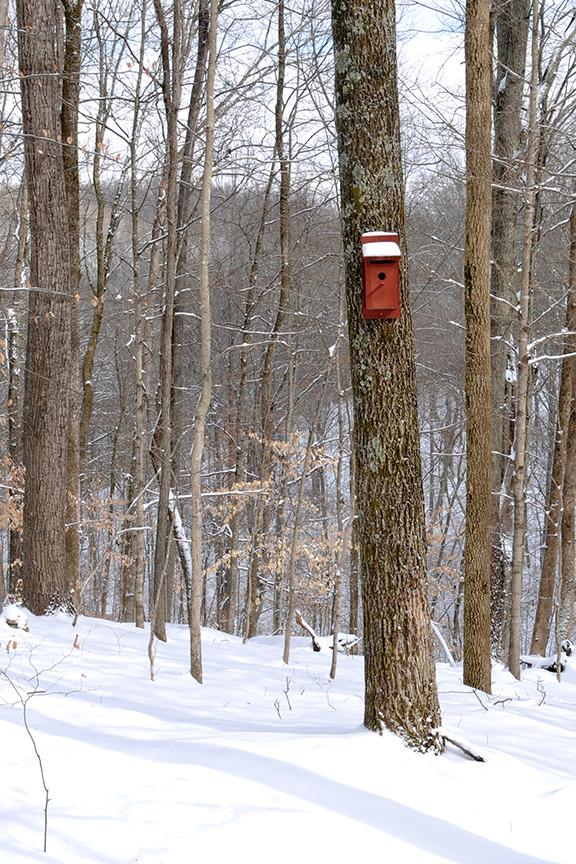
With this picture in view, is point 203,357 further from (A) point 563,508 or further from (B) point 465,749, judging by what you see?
(A) point 563,508

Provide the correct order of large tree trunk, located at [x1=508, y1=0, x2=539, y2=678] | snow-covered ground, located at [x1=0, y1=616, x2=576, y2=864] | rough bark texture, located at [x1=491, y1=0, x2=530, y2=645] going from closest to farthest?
snow-covered ground, located at [x1=0, y1=616, x2=576, y2=864] → large tree trunk, located at [x1=508, y1=0, x2=539, y2=678] → rough bark texture, located at [x1=491, y1=0, x2=530, y2=645]

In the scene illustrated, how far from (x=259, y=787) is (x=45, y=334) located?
6.11 meters

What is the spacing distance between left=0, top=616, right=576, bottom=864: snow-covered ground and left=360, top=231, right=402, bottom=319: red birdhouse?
204 cm

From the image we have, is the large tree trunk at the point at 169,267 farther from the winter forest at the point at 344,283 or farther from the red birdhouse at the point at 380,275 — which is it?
the red birdhouse at the point at 380,275

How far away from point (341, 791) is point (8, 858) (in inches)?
52.2

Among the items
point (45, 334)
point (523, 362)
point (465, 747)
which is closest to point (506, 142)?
point (523, 362)

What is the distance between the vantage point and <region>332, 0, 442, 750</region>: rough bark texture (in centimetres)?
373

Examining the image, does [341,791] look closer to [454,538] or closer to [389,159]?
[389,159]

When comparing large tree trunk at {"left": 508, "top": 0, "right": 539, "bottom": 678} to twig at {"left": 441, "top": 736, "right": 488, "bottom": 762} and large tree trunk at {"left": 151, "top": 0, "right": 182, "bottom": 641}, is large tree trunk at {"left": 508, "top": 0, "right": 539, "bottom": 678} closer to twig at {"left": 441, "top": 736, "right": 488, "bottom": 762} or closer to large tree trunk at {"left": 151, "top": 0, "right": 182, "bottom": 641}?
large tree trunk at {"left": 151, "top": 0, "right": 182, "bottom": 641}

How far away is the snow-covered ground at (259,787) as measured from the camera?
278cm

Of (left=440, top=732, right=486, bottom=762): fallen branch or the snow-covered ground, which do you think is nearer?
the snow-covered ground

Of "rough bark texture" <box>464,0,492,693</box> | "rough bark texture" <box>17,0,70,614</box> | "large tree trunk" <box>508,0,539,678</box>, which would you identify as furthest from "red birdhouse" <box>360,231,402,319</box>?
"rough bark texture" <box>17,0,70,614</box>

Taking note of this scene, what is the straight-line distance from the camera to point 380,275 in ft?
12.4

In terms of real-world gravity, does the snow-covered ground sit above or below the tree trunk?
below
